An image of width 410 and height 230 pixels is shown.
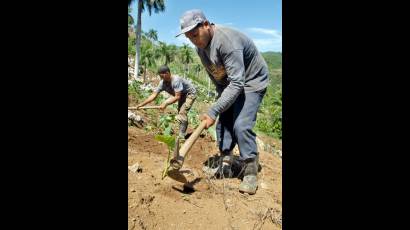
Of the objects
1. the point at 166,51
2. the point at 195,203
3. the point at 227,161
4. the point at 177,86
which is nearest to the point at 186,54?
the point at 166,51

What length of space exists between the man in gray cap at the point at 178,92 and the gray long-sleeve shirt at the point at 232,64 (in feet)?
6.62

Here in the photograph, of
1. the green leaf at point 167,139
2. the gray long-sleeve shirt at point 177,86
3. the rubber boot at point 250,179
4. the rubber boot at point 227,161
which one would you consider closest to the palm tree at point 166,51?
the gray long-sleeve shirt at point 177,86

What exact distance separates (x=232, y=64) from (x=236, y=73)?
8 cm

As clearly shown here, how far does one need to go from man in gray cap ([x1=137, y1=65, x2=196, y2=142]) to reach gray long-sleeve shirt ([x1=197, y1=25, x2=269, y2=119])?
2018mm

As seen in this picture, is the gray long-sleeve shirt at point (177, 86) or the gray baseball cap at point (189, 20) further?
the gray long-sleeve shirt at point (177, 86)

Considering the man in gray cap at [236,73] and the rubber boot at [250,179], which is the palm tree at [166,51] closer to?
the man in gray cap at [236,73]

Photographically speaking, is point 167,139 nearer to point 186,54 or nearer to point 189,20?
point 189,20

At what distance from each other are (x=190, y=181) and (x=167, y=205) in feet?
1.69

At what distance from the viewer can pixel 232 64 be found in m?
2.83

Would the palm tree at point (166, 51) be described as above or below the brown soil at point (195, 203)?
above

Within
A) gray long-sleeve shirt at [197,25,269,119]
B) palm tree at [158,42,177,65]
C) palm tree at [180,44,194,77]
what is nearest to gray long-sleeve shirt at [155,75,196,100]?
gray long-sleeve shirt at [197,25,269,119]

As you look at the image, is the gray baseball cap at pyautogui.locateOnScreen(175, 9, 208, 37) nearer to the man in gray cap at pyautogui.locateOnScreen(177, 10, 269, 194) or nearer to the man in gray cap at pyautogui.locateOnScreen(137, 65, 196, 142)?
the man in gray cap at pyautogui.locateOnScreen(177, 10, 269, 194)

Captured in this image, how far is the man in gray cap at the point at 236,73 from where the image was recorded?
2814 millimetres
